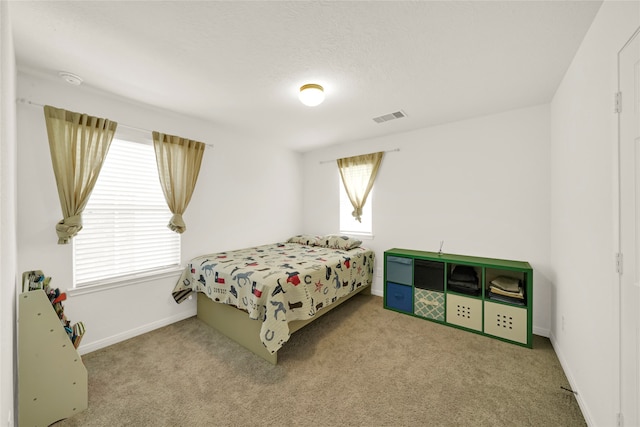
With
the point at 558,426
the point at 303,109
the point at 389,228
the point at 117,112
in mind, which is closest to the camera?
the point at 558,426

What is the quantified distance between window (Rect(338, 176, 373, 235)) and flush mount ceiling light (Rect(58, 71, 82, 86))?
3342 mm

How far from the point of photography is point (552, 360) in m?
2.11

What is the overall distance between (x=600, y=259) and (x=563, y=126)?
1.35m

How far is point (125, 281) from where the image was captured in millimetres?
2467

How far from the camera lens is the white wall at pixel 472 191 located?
2609mm

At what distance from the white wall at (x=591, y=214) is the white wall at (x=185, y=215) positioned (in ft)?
11.9

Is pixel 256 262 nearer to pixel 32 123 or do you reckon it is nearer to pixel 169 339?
pixel 169 339

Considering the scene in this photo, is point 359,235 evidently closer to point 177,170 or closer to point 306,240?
point 306,240

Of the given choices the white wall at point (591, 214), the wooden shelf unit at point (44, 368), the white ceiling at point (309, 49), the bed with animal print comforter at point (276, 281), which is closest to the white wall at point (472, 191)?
the white ceiling at point (309, 49)

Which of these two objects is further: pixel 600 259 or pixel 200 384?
pixel 200 384

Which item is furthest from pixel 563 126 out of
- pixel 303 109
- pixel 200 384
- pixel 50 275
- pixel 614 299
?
pixel 50 275

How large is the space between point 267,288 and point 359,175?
8.13 ft

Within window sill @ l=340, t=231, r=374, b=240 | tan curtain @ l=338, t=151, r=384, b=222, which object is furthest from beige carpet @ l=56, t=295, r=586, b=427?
tan curtain @ l=338, t=151, r=384, b=222

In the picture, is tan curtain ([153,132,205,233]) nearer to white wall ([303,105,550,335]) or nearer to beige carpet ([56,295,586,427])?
beige carpet ([56,295,586,427])
